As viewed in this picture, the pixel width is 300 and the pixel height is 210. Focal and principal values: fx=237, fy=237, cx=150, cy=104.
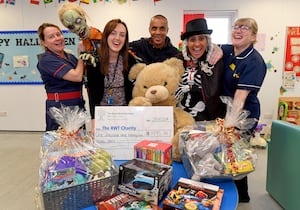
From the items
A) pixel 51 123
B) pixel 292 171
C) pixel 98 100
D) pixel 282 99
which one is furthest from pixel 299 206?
pixel 282 99

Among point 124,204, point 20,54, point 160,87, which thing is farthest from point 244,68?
point 20,54

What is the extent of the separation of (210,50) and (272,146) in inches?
46.7

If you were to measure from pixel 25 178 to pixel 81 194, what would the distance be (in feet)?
7.02

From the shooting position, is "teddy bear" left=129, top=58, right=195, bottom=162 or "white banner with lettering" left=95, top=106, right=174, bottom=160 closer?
"white banner with lettering" left=95, top=106, right=174, bottom=160

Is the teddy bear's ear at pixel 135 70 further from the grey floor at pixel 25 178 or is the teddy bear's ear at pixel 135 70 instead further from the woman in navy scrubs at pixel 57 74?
the grey floor at pixel 25 178

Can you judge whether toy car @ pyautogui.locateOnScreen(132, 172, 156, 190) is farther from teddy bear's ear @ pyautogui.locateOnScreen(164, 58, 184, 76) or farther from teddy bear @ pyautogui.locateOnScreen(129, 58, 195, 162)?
teddy bear's ear @ pyautogui.locateOnScreen(164, 58, 184, 76)

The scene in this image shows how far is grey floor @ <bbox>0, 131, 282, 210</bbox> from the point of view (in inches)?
85.3

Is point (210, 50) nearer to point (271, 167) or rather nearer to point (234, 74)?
point (234, 74)

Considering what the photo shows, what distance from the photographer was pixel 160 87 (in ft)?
4.65

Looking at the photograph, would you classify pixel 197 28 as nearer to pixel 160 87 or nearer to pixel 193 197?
pixel 160 87

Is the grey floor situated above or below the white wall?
below

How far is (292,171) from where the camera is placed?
1894mm

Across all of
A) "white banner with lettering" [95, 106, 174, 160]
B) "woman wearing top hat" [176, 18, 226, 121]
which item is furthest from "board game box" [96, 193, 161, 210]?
"woman wearing top hat" [176, 18, 226, 121]

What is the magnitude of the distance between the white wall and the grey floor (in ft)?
2.70
